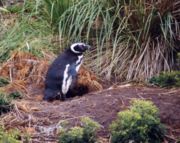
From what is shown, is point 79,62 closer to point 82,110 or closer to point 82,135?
point 82,110

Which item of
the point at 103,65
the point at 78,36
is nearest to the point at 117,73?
the point at 103,65

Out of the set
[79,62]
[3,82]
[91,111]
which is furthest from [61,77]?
[91,111]

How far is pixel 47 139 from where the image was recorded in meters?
5.32

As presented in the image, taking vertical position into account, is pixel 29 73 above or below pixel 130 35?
below

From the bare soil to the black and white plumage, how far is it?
61 cm

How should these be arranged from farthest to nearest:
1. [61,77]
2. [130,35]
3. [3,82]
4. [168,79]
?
[130,35] < [3,82] < [61,77] < [168,79]

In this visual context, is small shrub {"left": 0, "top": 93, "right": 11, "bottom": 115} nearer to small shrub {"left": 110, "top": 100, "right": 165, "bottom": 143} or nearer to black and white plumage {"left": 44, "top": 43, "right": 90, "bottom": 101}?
black and white plumage {"left": 44, "top": 43, "right": 90, "bottom": 101}

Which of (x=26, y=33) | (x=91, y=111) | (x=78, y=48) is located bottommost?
(x=91, y=111)

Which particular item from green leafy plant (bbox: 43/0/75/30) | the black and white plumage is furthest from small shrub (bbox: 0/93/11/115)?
green leafy plant (bbox: 43/0/75/30)

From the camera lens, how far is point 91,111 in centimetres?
586

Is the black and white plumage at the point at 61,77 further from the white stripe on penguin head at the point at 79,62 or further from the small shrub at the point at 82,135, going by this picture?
the small shrub at the point at 82,135

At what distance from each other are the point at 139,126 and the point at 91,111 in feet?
3.59

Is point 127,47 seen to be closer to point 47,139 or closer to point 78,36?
point 78,36

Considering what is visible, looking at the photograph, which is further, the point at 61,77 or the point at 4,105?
the point at 61,77
